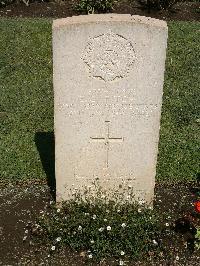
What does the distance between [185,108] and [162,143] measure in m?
1.35

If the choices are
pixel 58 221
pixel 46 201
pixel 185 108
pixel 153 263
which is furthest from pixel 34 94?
pixel 153 263

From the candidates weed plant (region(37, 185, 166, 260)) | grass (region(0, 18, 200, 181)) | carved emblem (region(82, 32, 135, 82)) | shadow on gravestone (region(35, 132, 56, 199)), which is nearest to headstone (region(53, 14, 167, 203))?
carved emblem (region(82, 32, 135, 82))

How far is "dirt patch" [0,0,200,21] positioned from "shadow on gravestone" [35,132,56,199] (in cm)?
609

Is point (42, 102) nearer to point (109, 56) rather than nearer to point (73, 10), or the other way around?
point (109, 56)

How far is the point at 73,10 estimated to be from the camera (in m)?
13.1

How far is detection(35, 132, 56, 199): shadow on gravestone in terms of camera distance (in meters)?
6.34

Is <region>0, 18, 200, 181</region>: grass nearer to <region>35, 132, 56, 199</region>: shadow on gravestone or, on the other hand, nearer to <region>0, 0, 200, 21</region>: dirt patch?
<region>35, 132, 56, 199</region>: shadow on gravestone

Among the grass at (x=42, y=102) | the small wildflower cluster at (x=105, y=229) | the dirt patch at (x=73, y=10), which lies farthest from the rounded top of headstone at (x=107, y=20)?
the dirt patch at (x=73, y=10)

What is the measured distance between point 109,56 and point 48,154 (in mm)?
2696

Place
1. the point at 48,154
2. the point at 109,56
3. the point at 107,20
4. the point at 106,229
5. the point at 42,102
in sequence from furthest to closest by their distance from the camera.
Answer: the point at 42,102
the point at 48,154
the point at 106,229
the point at 109,56
the point at 107,20

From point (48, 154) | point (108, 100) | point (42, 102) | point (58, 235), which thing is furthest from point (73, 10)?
point (58, 235)

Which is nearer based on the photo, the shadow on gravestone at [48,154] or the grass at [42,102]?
the shadow on gravestone at [48,154]

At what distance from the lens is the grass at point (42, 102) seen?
6.77m

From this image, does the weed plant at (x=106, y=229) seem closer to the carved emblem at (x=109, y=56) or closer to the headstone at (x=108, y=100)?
the headstone at (x=108, y=100)
